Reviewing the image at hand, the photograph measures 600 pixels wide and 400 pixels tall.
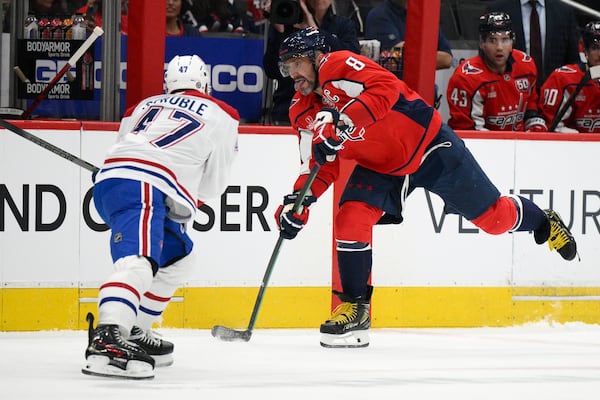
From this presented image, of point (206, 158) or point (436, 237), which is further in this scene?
point (436, 237)

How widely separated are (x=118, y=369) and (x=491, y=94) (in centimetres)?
279

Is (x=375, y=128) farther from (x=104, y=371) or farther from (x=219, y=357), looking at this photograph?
(x=104, y=371)

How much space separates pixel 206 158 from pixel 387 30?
2.17 m

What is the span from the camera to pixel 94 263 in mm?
5164

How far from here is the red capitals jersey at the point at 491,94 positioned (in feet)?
19.4

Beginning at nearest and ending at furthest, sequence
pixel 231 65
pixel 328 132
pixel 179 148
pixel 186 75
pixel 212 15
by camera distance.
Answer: pixel 179 148 < pixel 186 75 < pixel 328 132 < pixel 231 65 < pixel 212 15

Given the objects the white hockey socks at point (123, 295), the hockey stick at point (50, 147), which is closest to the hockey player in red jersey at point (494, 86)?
the hockey stick at point (50, 147)

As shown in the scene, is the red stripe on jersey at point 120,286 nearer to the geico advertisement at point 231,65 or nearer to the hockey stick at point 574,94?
the geico advertisement at point 231,65

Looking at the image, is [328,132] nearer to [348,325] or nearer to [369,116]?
[369,116]

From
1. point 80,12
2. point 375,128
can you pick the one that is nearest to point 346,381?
point 375,128

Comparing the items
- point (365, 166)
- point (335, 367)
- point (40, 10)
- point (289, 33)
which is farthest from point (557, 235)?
point (40, 10)

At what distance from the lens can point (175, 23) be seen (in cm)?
585

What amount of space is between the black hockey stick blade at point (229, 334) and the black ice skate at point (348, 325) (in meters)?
0.31

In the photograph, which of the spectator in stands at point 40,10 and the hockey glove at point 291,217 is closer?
the hockey glove at point 291,217
